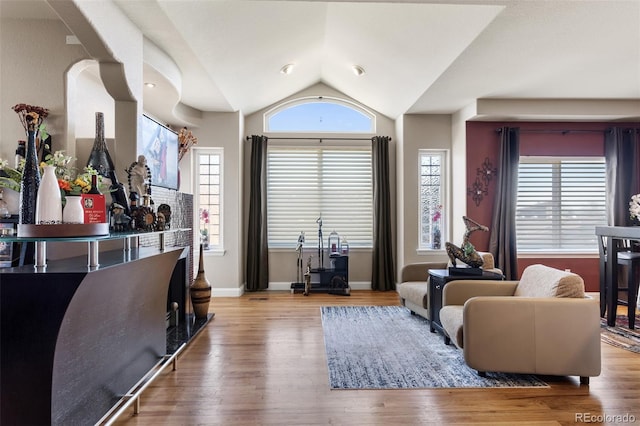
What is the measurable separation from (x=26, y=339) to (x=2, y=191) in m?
1.21

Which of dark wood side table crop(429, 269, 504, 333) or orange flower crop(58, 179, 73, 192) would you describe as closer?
orange flower crop(58, 179, 73, 192)

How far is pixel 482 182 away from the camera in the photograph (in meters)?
5.19

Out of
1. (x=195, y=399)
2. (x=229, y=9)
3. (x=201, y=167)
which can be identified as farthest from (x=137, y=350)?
(x=201, y=167)

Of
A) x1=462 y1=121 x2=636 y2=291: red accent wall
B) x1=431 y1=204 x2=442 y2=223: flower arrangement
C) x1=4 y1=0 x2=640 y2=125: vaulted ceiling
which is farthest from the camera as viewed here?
x1=431 y1=204 x2=442 y2=223: flower arrangement

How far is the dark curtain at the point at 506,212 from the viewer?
508 cm

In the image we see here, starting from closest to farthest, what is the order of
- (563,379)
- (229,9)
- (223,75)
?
(563,379) < (229,9) < (223,75)

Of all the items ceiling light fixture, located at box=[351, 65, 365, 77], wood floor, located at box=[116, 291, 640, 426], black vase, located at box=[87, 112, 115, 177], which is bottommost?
wood floor, located at box=[116, 291, 640, 426]

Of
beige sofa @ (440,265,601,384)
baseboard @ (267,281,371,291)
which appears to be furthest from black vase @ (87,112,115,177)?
baseboard @ (267,281,371,291)

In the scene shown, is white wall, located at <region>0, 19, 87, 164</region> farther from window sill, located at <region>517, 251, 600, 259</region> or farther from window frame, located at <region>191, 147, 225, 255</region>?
window sill, located at <region>517, 251, 600, 259</region>

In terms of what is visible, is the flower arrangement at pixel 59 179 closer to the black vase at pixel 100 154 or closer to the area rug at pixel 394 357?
the black vase at pixel 100 154

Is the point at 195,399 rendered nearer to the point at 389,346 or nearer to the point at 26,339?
the point at 26,339

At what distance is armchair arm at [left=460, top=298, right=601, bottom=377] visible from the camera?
2.59 m

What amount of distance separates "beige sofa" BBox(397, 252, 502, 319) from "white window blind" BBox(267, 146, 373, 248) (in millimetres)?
1447

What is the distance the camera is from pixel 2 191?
7.29 feet
